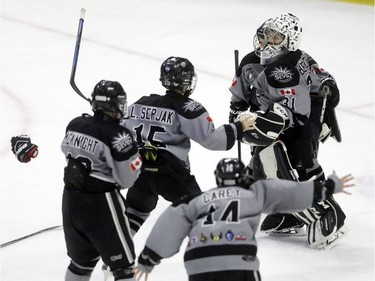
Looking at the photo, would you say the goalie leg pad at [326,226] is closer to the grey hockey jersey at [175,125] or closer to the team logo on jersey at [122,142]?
the grey hockey jersey at [175,125]

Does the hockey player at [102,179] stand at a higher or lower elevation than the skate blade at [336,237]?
higher

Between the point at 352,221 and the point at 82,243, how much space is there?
2.00 metres

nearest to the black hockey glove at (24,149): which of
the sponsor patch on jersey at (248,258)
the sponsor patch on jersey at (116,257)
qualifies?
the sponsor patch on jersey at (116,257)

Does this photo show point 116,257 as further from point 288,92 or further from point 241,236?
point 288,92

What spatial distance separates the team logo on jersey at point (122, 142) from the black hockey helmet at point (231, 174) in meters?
0.58

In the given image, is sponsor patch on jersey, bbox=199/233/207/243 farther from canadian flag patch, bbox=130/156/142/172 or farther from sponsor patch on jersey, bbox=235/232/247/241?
canadian flag patch, bbox=130/156/142/172

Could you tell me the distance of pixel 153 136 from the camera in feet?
16.3

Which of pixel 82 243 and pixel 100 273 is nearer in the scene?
pixel 82 243

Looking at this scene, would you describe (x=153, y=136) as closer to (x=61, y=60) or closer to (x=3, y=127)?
(x=3, y=127)

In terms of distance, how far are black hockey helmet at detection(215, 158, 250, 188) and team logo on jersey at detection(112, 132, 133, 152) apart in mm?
580

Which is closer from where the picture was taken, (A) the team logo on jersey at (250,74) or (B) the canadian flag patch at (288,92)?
(B) the canadian flag patch at (288,92)

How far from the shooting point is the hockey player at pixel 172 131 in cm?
490

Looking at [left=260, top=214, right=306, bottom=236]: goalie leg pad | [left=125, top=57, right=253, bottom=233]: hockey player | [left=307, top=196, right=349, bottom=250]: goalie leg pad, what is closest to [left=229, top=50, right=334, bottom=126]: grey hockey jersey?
[left=125, top=57, right=253, bottom=233]: hockey player

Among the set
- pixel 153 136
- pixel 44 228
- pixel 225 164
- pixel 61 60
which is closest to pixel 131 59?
pixel 61 60
